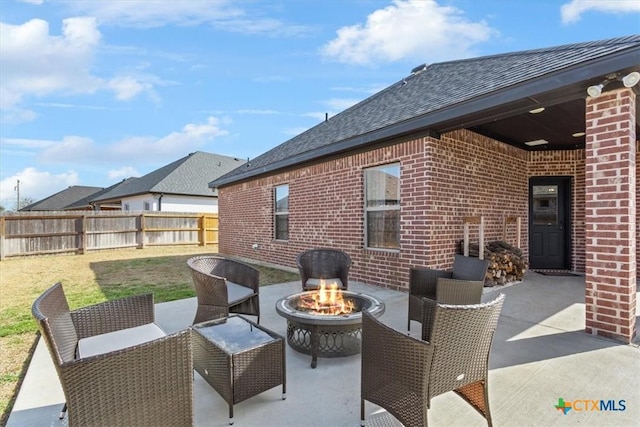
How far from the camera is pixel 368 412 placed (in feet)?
7.70

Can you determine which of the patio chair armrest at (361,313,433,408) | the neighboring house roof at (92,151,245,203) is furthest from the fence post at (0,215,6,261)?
the patio chair armrest at (361,313,433,408)

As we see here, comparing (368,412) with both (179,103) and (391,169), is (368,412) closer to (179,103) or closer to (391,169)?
(391,169)

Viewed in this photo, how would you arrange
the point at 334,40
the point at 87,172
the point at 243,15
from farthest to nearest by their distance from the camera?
the point at 87,172 → the point at 334,40 → the point at 243,15

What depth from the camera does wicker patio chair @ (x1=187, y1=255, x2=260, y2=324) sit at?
3.64 meters

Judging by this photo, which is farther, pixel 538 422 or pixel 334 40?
pixel 334 40

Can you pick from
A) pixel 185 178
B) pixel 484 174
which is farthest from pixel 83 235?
pixel 484 174

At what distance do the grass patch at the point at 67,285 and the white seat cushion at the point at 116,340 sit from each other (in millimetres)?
633

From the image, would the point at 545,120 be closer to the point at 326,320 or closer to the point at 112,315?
the point at 326,320

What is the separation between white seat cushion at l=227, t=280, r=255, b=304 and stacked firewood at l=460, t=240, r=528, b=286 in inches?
159

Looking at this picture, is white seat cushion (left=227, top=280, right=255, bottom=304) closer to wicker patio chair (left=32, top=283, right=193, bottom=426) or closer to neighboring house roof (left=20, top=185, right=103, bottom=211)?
wicker patio chair (left=32, top=283, right=193, bottom=426)

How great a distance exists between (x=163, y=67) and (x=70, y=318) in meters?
9.87

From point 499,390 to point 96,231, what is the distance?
54.0ft

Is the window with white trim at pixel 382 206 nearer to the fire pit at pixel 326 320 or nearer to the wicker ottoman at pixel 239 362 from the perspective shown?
the fire pit at pixel 326 320

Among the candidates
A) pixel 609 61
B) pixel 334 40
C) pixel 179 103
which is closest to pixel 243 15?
pixel 334 40
